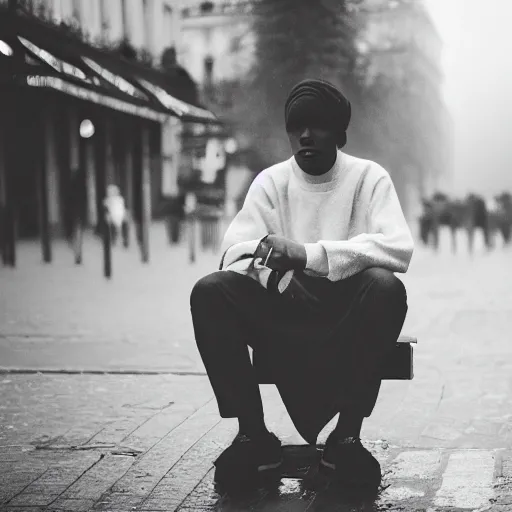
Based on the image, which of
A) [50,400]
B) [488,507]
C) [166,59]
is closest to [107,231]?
[50,400]

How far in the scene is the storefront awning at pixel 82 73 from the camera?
16109 mm

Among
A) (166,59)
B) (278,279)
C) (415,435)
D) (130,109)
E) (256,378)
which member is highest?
(166,59)

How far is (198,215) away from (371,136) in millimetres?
9134

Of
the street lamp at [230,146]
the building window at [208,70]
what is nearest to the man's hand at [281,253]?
the street lamp at [230,146]

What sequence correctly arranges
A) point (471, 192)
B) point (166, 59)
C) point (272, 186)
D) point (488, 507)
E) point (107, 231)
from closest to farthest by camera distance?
point (488, 507) < point (272, 186) < point (107, 231) < point (471, 192) < point (166, 59)

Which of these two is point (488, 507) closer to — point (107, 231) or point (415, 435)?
point (415, 435)

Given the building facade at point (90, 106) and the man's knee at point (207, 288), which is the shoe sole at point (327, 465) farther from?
the building facade at point (90, 106)

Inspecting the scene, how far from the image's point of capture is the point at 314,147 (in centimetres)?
326

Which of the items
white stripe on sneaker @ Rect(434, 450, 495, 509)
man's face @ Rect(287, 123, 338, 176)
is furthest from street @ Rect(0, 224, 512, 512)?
man's face @ Rect(287, 123, 338, 176)

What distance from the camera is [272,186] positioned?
11.1ft

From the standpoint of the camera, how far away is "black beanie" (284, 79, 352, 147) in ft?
10.7

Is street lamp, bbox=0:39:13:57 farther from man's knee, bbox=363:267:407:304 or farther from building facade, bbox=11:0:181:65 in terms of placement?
man's knee, bbox=363:267:407:304

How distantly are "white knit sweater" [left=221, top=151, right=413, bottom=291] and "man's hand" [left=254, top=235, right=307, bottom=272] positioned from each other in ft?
0.17

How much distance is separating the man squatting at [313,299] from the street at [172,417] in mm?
234
